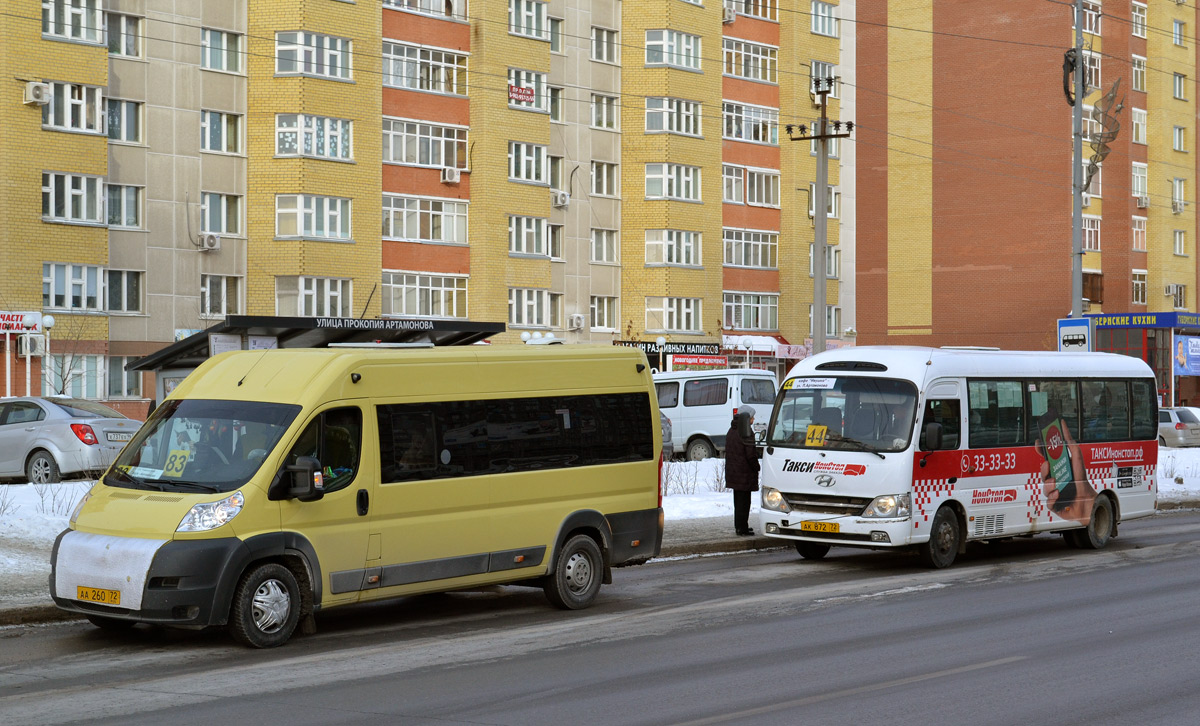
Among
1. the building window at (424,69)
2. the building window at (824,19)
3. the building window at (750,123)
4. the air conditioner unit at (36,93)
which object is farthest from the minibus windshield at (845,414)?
the building window at (824,19)

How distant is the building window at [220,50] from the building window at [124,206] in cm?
478

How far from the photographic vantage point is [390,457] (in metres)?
11.9

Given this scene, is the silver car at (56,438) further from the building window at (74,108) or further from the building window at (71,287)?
the building window at (74,108)

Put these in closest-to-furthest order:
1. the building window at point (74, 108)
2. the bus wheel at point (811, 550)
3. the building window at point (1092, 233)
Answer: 1. the bus wheel at point (811, 550)
2. the building window at point (74, 108)
3. the building window at point (1092, 233)

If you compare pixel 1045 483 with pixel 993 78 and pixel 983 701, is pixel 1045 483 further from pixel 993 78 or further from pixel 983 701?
pixel 993 78

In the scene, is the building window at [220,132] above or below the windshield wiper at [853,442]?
above

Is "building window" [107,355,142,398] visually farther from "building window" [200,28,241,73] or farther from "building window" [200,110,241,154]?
"building window" [200,28,241,73]

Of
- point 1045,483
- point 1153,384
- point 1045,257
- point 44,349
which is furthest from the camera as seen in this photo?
point 1045,257

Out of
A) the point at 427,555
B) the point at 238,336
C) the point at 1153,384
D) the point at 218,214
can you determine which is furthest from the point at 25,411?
the point at 218,214

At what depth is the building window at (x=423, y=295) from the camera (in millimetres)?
50969

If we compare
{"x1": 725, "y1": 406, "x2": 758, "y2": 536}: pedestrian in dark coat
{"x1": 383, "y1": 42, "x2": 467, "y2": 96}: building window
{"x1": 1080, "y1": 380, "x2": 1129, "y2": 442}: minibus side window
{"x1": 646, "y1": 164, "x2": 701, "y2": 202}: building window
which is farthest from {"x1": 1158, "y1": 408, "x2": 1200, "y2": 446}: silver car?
{"x1": 725, "y1": 406, "x2": 758, "y2": 536}: pedestrian in dark coat

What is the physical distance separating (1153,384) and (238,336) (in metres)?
14.7

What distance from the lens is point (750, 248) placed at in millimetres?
64000

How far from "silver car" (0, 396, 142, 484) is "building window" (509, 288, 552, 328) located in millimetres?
30237
